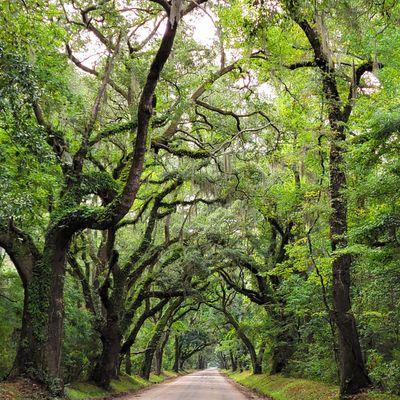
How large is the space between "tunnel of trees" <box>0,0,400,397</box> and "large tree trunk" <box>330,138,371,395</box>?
0.04 meters

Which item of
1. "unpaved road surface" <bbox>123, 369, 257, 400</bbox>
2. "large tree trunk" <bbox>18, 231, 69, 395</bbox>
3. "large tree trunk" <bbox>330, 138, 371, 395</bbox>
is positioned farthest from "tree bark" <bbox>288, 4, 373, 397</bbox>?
"unpaved road surface" <bbox>123, 369, 257, 400</bbox>

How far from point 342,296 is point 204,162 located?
21.0 feet

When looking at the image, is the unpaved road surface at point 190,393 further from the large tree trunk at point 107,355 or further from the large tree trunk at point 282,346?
the large tree trunk at point 282,346

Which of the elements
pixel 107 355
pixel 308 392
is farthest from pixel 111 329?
pixel 308 392

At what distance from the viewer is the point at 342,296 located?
10.9 m

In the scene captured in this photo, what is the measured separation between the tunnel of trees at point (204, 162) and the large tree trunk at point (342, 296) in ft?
0.13

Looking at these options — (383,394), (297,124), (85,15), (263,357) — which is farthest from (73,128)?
(263,357)

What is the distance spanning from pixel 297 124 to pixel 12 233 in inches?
367

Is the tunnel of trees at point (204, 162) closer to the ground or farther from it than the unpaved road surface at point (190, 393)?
farther from it

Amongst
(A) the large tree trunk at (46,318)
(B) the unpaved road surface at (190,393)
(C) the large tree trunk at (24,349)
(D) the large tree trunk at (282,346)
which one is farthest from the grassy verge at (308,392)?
(C) the large tree trunk at (24,349)

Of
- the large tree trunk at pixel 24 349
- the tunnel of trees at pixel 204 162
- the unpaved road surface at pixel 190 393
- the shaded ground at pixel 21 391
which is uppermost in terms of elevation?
the tunnel of trees at pixel 204 162

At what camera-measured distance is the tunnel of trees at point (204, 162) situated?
8383 mm

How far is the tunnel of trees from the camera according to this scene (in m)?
8.38

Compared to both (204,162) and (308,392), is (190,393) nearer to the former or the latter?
(308,392)
